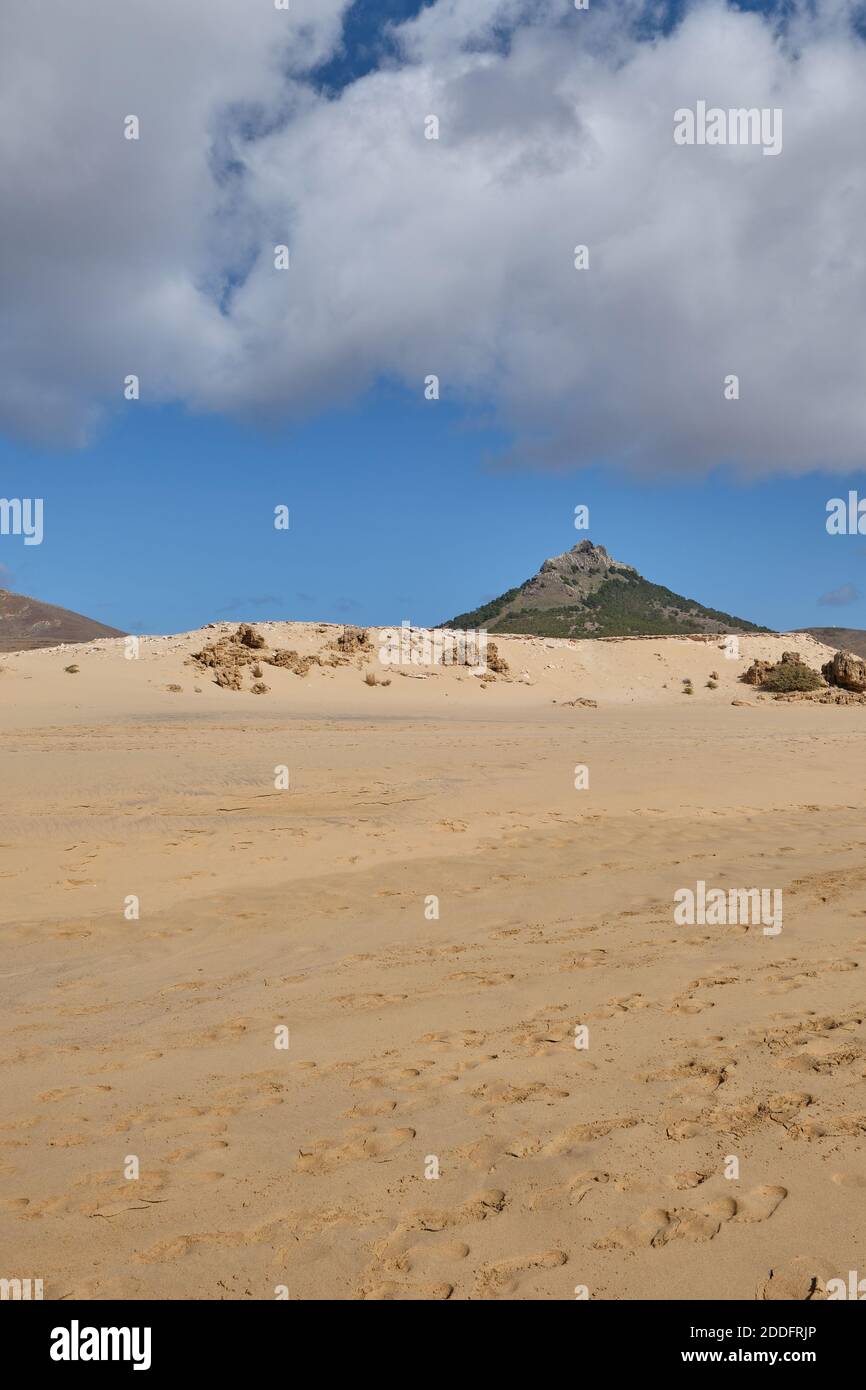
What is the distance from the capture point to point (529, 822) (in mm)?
10430

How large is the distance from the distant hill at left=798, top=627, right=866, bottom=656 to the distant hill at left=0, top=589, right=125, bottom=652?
40.1 meters

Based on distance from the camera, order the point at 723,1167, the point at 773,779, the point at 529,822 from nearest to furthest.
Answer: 1. the point at 723,1167
2. the point at 529,822
3. the point at 773,779

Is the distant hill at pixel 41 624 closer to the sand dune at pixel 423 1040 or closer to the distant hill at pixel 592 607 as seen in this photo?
the distant hill at pixel 592 607

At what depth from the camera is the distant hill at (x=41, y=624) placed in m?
46.8

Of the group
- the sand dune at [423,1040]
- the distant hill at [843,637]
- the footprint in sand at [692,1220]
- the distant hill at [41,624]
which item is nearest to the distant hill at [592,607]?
the distant hill at [843,637]

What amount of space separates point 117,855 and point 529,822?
15.2 ft

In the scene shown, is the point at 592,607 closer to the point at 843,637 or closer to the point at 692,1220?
the point at 843,637

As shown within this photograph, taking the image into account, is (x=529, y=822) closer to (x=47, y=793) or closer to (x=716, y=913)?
(x=716, y=913)

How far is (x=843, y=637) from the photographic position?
2055 inches

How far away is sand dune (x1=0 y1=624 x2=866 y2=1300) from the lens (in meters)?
2.75

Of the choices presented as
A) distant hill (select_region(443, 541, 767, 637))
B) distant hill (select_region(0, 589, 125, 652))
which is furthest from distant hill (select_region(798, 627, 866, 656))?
distant hill (select_region(0, 589, 125, 652))

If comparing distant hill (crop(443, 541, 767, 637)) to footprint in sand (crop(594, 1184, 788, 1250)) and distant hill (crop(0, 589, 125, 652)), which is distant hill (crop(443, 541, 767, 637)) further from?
footprint in sand (crop(594, 1184, 788, 1250))

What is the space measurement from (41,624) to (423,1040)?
50430mm
